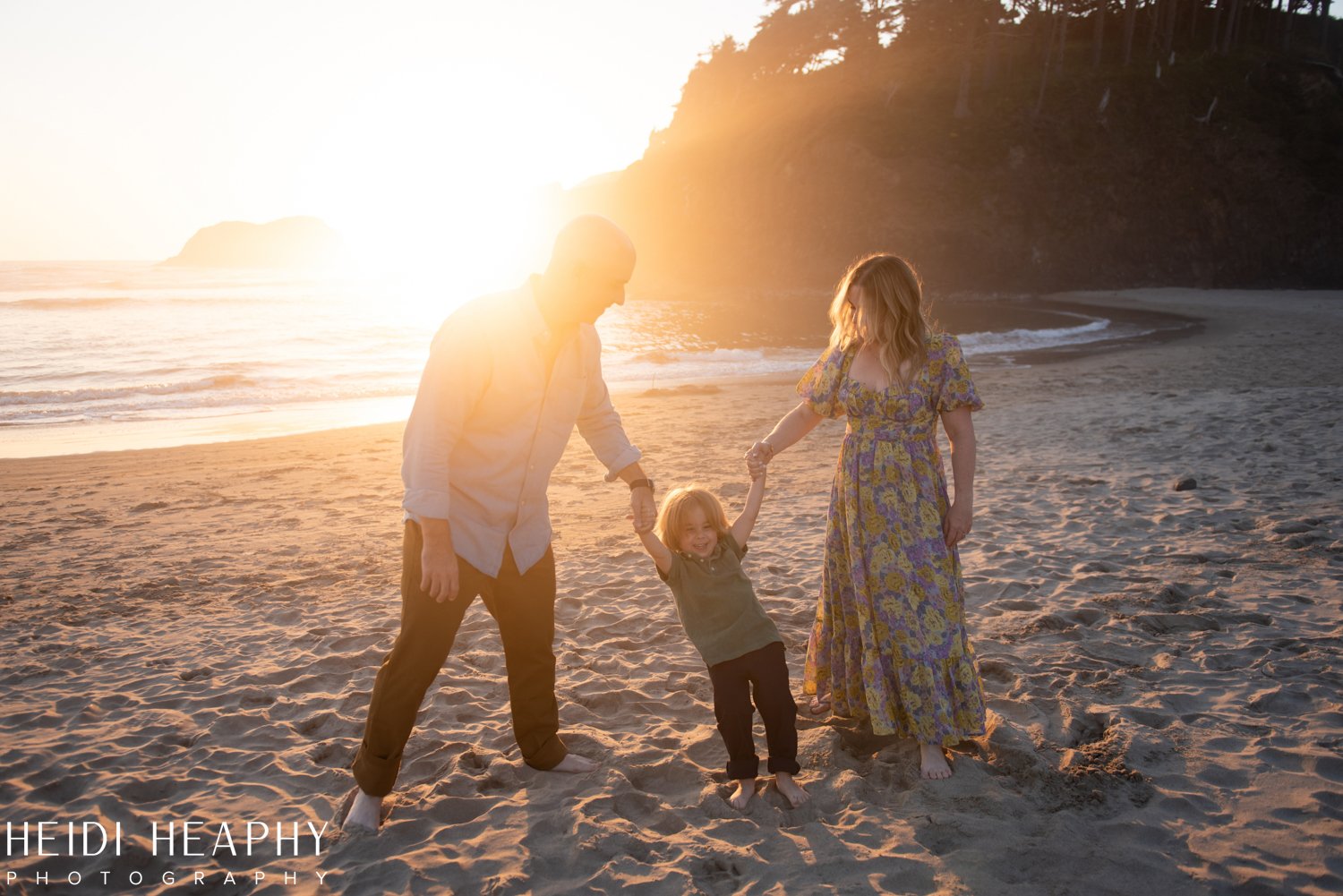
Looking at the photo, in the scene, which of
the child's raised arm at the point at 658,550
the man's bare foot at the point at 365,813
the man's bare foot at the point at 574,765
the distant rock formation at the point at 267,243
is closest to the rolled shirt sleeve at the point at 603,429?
the child's raised arm at the point at 658,550

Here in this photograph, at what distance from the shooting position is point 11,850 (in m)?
2.69

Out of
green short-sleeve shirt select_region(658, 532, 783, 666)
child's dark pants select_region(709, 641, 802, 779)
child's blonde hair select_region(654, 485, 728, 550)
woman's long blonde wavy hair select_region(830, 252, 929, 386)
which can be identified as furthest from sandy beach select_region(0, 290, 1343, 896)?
woman's long blonde wavy hair select_region(830, 252, 929, 386)

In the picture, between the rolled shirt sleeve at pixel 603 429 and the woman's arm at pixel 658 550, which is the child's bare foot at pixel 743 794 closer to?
the woman's arm at pixel 658 550

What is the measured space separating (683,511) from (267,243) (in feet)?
413

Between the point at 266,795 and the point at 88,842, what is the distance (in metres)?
0.53

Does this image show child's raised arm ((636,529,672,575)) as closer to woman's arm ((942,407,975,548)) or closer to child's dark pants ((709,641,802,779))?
child's dark pants ((709,641,802,779))

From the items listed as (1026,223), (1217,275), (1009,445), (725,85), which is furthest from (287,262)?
(1009,445)

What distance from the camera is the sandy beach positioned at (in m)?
2.62

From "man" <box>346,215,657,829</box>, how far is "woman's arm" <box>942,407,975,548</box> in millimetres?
1096

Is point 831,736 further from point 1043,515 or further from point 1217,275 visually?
point 1217,275

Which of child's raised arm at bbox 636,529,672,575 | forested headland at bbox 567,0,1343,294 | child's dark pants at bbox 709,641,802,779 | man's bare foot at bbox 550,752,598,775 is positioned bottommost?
man's bare foot at bbox 550,752,598,775

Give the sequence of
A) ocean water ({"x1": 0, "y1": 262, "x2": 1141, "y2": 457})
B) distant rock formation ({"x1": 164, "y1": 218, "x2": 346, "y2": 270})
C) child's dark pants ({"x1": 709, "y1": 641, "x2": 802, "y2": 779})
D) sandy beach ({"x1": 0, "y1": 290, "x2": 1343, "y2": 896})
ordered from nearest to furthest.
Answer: sandy beach ({"x1": 0, "y1": 290, "x2": 1343, "y2": 896})
child's dark pants ({"x1": 709, "y1": 641, "x2": 802, "y2": 779})
ocean water ({"x1": 0, "y1": 262, "x2": 1141, "y2": 457})
distant rock formation ({"x1": 164, "y1": 218, "x2": 346, "y2": 270})

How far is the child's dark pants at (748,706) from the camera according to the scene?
2.93m

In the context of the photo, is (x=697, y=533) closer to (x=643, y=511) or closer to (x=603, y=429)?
(x=643, y=511)
